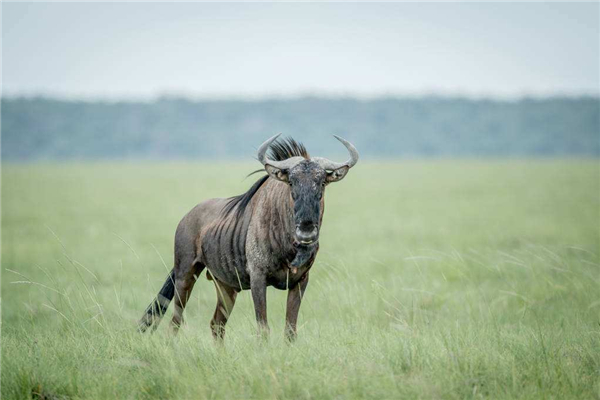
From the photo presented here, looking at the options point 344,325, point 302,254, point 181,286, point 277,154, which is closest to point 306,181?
point 302,254

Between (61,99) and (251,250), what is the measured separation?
458 feet

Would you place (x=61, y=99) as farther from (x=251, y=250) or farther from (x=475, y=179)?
(x=251, y=250)

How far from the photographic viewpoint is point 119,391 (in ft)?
17.0

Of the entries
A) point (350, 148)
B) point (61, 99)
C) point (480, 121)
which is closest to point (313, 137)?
point (480, 121)

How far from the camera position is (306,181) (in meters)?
5.79

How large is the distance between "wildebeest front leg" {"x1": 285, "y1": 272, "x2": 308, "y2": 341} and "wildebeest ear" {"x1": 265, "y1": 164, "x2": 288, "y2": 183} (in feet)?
3.43

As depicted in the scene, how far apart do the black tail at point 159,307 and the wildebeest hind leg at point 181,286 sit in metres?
0.17

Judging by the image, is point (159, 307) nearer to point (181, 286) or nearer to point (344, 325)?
point (181, 286)

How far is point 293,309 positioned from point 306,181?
51.0 inches

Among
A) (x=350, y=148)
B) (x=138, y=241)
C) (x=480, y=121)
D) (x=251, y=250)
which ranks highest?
(x=480, y=121)

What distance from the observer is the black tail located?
6844 millimetres

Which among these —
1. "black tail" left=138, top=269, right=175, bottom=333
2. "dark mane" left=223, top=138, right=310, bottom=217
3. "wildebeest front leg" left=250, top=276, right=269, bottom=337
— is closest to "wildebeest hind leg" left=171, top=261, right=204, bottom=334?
"black tail" left=138, top=269, right=175, bottom=333

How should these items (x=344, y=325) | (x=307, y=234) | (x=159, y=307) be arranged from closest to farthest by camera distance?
(x=307, y=234)
(x=159, y=307)
(x=344, y=325)

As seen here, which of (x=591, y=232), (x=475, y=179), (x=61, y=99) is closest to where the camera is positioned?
(x=591, y=232)
